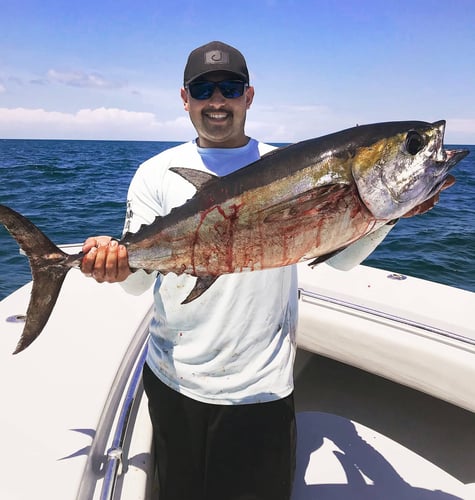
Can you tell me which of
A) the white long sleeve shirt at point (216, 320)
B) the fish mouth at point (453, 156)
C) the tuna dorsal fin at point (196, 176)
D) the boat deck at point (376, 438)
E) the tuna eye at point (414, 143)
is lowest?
the boat deck at point (376, 438)

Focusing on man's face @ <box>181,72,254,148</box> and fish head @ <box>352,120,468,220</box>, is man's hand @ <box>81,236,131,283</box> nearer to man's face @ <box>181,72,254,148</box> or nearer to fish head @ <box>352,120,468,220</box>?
man's face @ <box>181,72,254,148</box>

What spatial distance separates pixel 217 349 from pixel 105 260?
2.55 ft

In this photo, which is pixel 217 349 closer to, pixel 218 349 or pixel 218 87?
pixel 218 349

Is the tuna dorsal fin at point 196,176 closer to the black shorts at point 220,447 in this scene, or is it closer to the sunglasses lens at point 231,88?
the sunglasses lens at point 231,88

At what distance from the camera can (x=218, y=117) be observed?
2420 mm

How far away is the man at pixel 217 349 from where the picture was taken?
2334 mm

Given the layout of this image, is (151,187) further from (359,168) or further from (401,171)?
(401,171)

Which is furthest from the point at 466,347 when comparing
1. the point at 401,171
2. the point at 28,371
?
the point at 28,371

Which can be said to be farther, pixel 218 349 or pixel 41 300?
pixel 218 349


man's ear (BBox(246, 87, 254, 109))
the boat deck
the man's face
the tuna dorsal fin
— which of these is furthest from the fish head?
the boat deck

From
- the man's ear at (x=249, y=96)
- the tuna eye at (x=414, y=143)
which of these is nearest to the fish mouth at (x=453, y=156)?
the tuna eye at (x=414, y=143)

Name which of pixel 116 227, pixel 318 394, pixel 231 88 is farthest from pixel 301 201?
pixel 116 227

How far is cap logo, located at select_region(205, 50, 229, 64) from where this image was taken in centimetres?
238

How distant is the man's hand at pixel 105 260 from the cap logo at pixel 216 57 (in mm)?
1160
